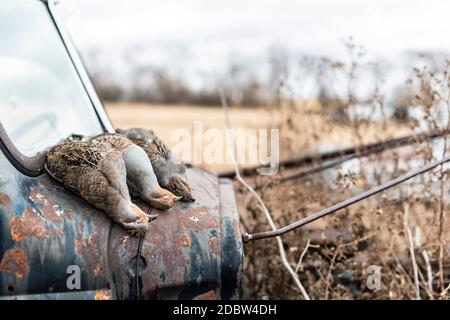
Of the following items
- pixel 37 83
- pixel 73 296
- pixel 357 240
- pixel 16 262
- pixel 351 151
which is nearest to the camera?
pixel 16 262

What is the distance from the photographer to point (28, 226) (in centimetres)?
254

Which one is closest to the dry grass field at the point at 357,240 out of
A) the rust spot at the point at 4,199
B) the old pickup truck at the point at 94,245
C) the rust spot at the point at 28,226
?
the old pickup truck at the point at 94,245

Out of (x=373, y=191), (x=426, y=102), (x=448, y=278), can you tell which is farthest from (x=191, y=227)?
(x=426, y=102)

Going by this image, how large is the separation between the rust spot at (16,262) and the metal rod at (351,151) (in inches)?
97.1

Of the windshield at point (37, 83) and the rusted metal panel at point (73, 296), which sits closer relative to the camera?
the rusted metal panel at point (73, 296)

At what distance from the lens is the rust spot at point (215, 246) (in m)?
2.78

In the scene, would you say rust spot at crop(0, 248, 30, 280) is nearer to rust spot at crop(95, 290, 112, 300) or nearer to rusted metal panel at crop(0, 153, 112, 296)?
rusted metal panel at crop(0, 153, 112, 296)

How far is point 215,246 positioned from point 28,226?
738 millimetres

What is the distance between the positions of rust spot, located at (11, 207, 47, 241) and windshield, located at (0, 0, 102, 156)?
667 millimetres

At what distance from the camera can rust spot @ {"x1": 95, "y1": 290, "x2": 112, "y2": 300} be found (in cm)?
263

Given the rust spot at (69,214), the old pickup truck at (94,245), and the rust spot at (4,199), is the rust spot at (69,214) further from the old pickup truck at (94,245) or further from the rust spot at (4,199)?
the rust spot at (4,199)

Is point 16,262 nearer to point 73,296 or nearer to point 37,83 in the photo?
point 73,296

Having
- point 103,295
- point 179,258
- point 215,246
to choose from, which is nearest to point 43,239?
point 103,295

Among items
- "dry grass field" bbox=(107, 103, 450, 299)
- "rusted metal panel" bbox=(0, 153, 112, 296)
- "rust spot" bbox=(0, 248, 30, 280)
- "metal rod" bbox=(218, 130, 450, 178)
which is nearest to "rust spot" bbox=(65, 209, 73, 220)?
"rusted metal panel" bbox=(0, 153, 112, 296)
